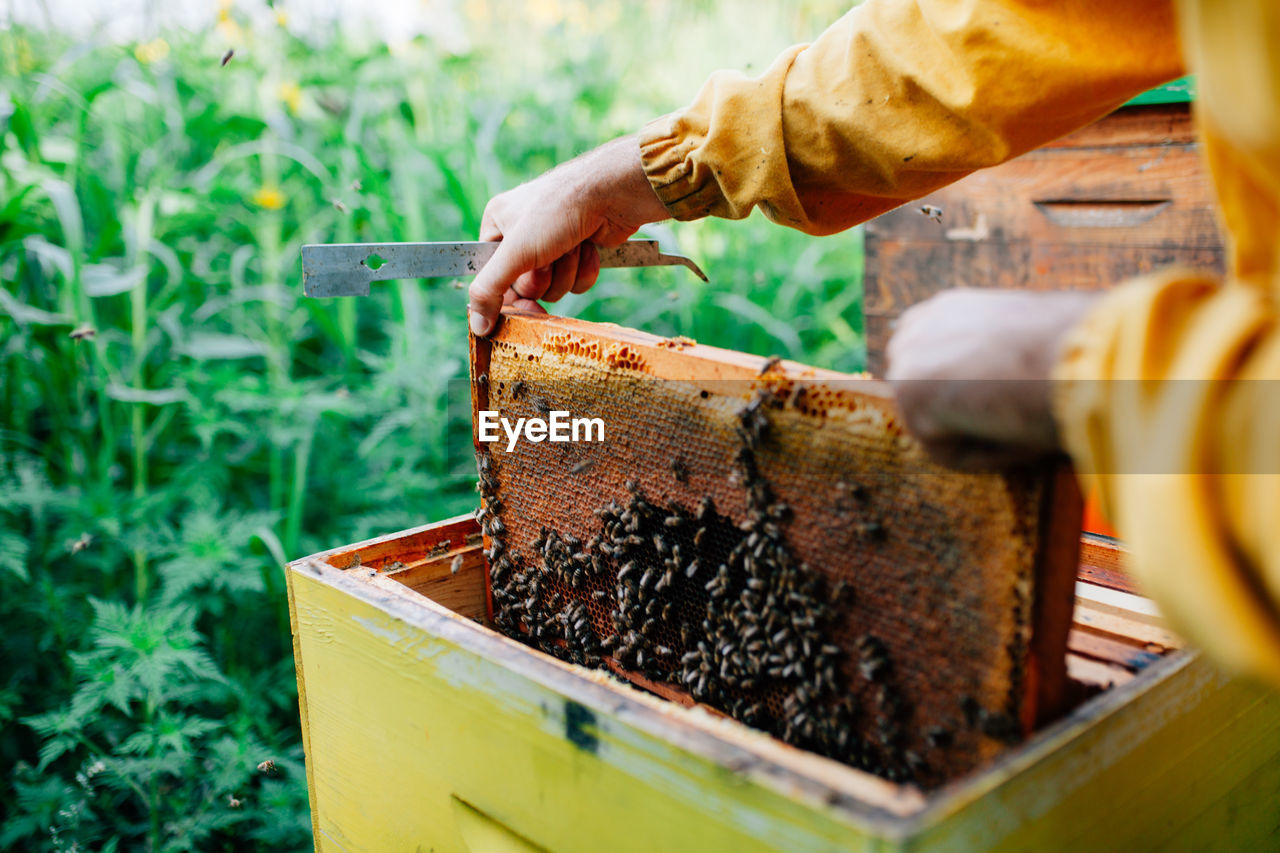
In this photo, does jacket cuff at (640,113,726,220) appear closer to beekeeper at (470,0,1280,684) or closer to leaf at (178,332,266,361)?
beekeeper at (470,0,1280,684)

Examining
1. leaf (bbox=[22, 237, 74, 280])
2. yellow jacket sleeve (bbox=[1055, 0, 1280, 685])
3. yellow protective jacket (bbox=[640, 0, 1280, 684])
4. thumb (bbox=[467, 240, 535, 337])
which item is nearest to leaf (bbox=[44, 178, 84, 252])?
leaf (bbox=[22, 237, 74, 280])

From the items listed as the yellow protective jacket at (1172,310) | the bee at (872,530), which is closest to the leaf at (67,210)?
the yellow protective jacket at (1172,310)

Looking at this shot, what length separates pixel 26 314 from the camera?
9.31 feet

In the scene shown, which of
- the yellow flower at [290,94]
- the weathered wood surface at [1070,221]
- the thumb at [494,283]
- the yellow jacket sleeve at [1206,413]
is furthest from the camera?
the yellow flower at [290,94]

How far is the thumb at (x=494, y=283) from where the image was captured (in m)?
1.70

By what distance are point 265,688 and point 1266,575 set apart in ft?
9.37

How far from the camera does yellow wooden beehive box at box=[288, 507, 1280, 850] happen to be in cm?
93

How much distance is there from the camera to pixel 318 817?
5.72ft

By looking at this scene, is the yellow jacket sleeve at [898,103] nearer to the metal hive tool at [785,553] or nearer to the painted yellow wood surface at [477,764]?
the metal hive tool at [785,553]

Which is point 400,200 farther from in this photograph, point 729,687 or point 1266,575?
point 1266,575

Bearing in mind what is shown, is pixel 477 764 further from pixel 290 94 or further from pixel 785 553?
pixel 290 94

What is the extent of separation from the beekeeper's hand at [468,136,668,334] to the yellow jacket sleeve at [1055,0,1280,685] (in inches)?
44.7

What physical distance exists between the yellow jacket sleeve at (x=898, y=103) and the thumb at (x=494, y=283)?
12.7 inches

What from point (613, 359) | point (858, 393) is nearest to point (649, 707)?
point (858, 393)
